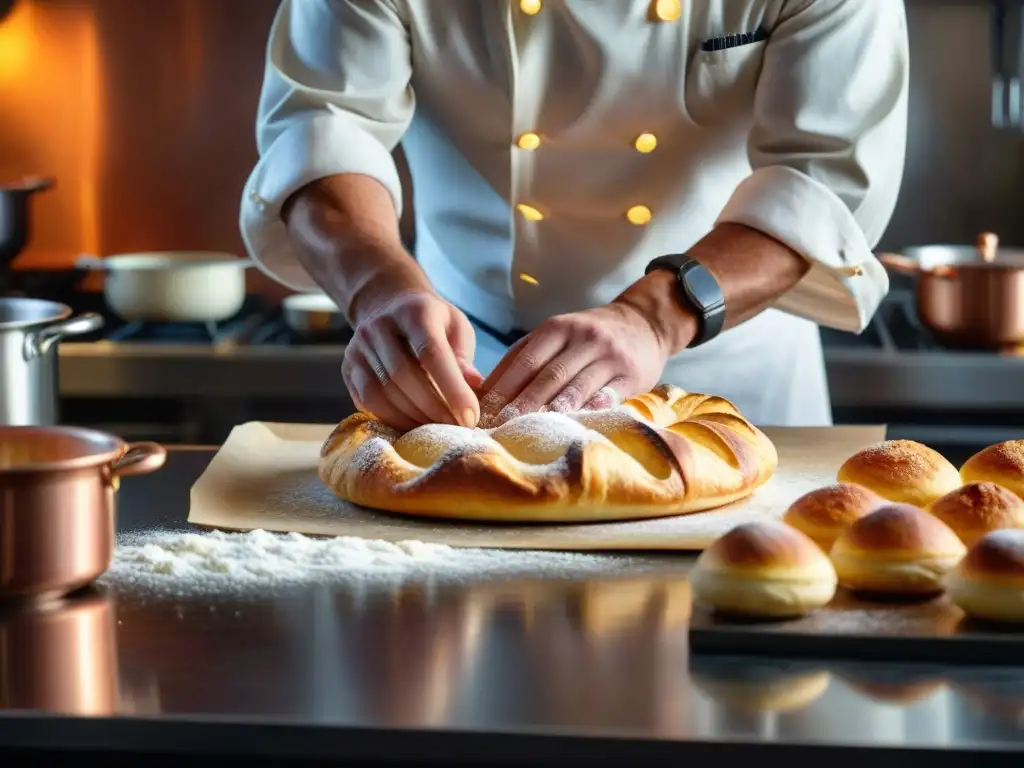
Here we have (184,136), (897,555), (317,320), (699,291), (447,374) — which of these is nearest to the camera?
(897,555)

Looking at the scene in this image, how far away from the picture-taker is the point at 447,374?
4.68 feet

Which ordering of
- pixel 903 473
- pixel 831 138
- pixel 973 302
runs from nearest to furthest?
pixel 903 473
pixel 831 138
pixel 973 302

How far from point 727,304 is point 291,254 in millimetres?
601

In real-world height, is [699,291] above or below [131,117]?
below

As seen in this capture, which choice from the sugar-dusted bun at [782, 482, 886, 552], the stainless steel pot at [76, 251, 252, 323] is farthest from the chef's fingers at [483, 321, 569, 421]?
the stainless steel pot at [76, 251, 252, 323]

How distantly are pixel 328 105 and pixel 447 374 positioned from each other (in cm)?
57

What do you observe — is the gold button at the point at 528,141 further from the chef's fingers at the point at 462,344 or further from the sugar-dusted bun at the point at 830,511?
the sugar-dusted bun at the point at 830,511

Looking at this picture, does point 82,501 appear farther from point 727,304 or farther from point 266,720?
point 727,304

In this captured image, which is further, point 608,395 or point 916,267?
point 916,267

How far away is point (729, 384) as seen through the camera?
80.3 inches

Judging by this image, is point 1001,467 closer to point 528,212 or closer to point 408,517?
point 408,517

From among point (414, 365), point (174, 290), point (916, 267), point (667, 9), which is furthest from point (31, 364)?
point (916, 267)

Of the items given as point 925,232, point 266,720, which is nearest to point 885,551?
point 266,720

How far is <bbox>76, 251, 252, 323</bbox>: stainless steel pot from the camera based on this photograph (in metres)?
2.72
